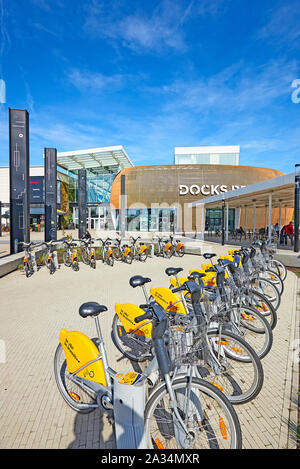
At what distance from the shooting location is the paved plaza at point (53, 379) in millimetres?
1995

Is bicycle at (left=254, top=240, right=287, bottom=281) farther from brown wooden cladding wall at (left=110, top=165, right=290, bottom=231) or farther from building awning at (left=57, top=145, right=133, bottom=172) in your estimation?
building awning at (left=57, top=145, right=133, bottom=172)

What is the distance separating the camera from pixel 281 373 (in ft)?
9.15

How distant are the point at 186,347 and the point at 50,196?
51.3 ft

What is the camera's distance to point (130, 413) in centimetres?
158

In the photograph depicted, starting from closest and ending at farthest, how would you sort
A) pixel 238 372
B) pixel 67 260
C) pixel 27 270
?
pixel 238 372
pixel 27 270
pixel 67 260

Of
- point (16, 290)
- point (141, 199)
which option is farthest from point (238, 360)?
point (141, 199)

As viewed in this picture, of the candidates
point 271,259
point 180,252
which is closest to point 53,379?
point 271,259

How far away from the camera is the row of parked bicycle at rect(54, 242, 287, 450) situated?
63.5 inches

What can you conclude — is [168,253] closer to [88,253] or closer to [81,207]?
[88,253]

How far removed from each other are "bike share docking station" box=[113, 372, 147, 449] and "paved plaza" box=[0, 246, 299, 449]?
45cm

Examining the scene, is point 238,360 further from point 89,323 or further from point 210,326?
point 89,323

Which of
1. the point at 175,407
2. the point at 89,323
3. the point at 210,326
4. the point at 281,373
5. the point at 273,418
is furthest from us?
the point at 89,323

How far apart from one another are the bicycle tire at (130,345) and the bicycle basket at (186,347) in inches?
43.2
